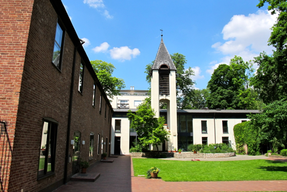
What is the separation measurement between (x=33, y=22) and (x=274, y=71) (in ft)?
60.8

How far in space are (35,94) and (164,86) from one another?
28236 millimetres

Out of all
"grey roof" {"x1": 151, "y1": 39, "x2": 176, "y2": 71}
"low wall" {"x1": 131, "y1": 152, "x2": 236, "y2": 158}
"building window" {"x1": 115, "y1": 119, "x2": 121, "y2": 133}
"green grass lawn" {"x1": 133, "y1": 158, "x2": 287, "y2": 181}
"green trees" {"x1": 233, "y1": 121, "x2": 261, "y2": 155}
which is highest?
"grey roof" {"x1": 151, "y1": 39, "x2": 176, "y2": 71}

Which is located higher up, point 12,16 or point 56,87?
point 12,16

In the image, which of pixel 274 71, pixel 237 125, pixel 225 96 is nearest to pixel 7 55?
pixel 274 71

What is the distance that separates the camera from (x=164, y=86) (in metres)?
33.5

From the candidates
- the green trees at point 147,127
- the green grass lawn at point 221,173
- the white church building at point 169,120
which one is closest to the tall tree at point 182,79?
the white church building at point 169,120

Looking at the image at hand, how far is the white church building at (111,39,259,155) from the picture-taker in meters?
33.2

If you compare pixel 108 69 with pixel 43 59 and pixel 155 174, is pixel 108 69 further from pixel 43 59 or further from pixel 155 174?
pixel 43 59

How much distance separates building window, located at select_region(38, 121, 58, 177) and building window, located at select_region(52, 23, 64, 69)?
2.30 meters

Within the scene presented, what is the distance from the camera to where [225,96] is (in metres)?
42.7

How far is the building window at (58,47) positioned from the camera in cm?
776

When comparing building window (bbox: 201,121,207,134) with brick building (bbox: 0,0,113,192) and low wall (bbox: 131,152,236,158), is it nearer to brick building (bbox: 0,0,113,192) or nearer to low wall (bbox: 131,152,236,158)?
low wall (bbox: 131,152,236,158)

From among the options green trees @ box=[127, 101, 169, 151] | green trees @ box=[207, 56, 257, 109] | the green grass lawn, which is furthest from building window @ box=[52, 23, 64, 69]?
green trees @ box=[207, 56, 257, 109]

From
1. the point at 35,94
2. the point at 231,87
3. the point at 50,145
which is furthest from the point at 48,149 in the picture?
the point at 231,87
